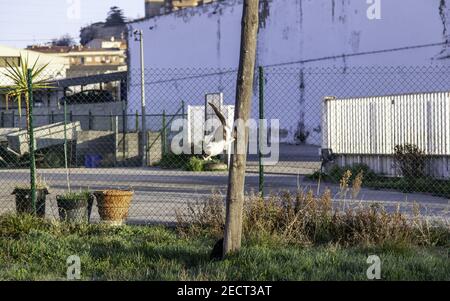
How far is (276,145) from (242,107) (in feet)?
71.4

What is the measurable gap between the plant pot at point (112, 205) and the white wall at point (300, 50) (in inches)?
930

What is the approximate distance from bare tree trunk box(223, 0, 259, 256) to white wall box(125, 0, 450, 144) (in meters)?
25.5

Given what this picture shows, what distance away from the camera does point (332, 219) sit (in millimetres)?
10086

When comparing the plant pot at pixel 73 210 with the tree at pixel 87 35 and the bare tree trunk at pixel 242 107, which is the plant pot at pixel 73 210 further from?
the tree at pixel 87 35

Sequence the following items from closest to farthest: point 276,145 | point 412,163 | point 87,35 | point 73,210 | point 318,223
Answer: point 318,223 < point 73,210 < point 412,163 < point 276,145 < point 87,35

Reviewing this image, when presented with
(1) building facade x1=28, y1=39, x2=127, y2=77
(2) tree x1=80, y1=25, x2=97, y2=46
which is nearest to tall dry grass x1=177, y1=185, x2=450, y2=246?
(1) building facade x1=28, y1=39, x2=127, y2=77

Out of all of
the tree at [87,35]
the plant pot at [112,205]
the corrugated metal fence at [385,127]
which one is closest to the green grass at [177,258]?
the plant pot at [112,205]

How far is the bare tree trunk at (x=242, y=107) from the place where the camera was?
8523 millimetres

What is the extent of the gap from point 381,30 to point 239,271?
Result: 30.2m

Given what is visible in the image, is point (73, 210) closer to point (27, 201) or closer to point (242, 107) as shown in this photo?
point (27, 201)

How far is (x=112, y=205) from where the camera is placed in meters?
10.9

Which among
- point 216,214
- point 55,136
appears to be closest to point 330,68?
point 55,136

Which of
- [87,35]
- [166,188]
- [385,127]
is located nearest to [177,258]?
[166,188]
